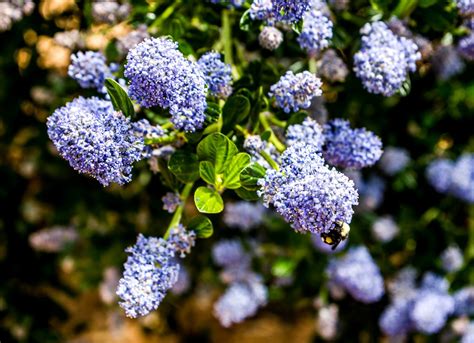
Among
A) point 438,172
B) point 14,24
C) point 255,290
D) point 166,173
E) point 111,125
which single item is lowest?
point 255,290

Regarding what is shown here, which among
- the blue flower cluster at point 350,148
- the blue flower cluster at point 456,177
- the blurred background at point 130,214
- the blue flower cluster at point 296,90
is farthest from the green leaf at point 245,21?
the blue flower cluster at point 456,177

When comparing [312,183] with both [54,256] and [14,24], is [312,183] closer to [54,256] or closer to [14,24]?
[14,24]

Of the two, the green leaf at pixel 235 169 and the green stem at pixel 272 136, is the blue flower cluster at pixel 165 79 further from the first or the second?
the green stem at pixel 272 136

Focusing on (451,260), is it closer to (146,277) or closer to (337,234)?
(337,234)

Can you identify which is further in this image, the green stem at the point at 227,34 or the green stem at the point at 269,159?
the green stem at the point at 227,34

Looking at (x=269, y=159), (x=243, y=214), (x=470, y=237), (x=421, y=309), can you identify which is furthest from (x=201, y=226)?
(x=470, y=237)

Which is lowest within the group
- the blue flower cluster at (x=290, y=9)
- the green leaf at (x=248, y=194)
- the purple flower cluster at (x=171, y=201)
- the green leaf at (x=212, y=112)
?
the purple flower cluster at (x=171, y=201)

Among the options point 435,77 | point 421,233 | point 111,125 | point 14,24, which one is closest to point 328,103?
point 435,77
